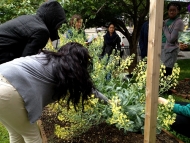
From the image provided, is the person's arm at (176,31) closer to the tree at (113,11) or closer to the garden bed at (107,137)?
the tree at (113,11)

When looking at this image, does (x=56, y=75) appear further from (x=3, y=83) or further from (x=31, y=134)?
(x=31, y=134)

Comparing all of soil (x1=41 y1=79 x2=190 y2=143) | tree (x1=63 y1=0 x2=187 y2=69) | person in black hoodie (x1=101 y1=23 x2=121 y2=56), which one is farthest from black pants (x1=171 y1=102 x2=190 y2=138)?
person in black hoodie (x1=101 y1=23 x2=121 y2=56)

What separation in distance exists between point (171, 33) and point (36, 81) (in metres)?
3.14

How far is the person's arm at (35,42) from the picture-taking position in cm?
232

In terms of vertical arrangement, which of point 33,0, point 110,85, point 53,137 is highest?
point 33,0

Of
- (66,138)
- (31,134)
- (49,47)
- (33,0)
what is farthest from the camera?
(33,0)

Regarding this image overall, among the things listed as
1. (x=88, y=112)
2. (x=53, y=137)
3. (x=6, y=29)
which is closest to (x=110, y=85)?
(x=88, y=112)

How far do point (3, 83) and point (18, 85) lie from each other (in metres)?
0.11

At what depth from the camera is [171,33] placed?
4266 mm

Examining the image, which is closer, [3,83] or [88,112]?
[3,83]

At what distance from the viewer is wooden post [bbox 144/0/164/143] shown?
68.4 inches

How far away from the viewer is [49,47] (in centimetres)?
368

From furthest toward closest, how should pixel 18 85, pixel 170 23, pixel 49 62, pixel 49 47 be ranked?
pixel 170 23, pixel 49 47, pixel 49 62, pixel 18 85

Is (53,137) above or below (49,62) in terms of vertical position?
below
